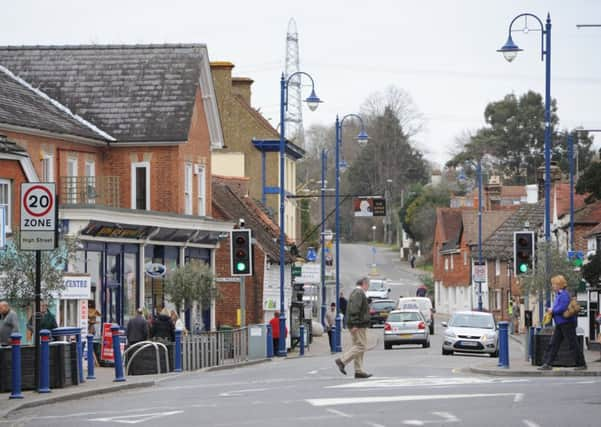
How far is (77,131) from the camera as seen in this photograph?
42312 mm

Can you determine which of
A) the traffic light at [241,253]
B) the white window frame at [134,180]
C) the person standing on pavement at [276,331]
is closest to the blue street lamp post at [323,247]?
the white window frame at [134,180]

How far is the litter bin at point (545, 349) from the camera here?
27141mm

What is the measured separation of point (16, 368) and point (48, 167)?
63.6 ft

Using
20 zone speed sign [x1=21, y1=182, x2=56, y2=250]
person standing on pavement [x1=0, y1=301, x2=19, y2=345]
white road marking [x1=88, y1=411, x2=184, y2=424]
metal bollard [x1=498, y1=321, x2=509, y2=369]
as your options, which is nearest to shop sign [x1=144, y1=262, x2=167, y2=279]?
metal bollard [x1=498, y1=321, x2=509, y2=369]

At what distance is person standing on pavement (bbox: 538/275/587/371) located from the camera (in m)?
25.4

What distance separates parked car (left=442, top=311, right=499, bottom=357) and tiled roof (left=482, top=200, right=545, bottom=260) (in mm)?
36233

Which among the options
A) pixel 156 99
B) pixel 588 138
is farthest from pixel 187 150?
pixel 588 138

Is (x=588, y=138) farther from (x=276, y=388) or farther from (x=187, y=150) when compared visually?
(x=276, y=388)

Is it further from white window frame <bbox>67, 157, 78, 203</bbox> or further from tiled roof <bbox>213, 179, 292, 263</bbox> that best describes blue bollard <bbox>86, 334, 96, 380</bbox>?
tiled roof <bbox>213, 179, 292, 263</bbox>

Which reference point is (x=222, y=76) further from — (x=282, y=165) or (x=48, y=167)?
(x=48, y=167)

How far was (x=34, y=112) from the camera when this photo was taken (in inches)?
1614

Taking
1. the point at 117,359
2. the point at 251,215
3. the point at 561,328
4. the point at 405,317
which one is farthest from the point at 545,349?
the point at 251,215

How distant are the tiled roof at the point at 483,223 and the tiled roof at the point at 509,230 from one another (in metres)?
5.37

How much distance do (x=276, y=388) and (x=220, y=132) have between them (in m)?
27.7
